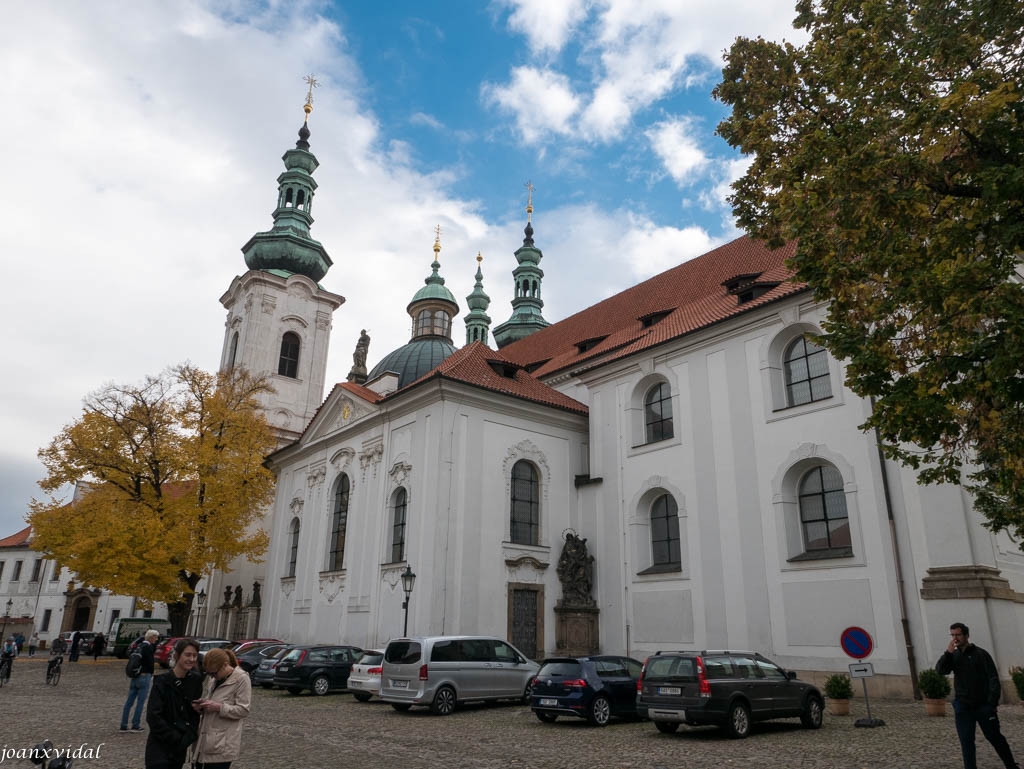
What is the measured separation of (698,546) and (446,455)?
23.8 feet

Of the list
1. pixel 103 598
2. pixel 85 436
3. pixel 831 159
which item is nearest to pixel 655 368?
pixel 831 159

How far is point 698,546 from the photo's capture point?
66.0ft

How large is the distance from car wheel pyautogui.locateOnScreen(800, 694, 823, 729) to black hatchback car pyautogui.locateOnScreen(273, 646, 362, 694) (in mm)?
10519

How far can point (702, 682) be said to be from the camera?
11.1m

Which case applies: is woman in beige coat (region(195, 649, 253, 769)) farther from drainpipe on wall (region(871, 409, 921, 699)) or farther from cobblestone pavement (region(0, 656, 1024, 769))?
drainpipe on wall (region(871, 409, 921, 699))

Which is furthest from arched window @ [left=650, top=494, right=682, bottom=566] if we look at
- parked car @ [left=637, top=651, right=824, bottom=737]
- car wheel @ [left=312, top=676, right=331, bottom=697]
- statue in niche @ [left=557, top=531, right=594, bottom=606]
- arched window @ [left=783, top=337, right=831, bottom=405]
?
car wheel @ [left=312, top=676, right=331, bottom=697]

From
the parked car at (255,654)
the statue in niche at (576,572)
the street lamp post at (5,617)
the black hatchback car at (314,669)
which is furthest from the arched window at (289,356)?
the black hatchback car at (314,669)

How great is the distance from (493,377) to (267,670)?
34.0ft

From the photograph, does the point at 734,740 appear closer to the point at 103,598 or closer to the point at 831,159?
the point at 831,159

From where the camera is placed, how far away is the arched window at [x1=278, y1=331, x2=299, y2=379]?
44.0 m

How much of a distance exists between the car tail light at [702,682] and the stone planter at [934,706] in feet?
14.7

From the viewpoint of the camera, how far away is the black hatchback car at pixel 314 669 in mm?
17469

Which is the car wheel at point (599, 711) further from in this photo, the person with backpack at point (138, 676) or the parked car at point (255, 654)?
the parked car at point (255, 654)

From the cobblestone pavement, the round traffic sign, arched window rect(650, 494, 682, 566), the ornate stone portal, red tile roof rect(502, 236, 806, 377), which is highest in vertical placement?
red tile roof rect(502, 236, 806, 377)
